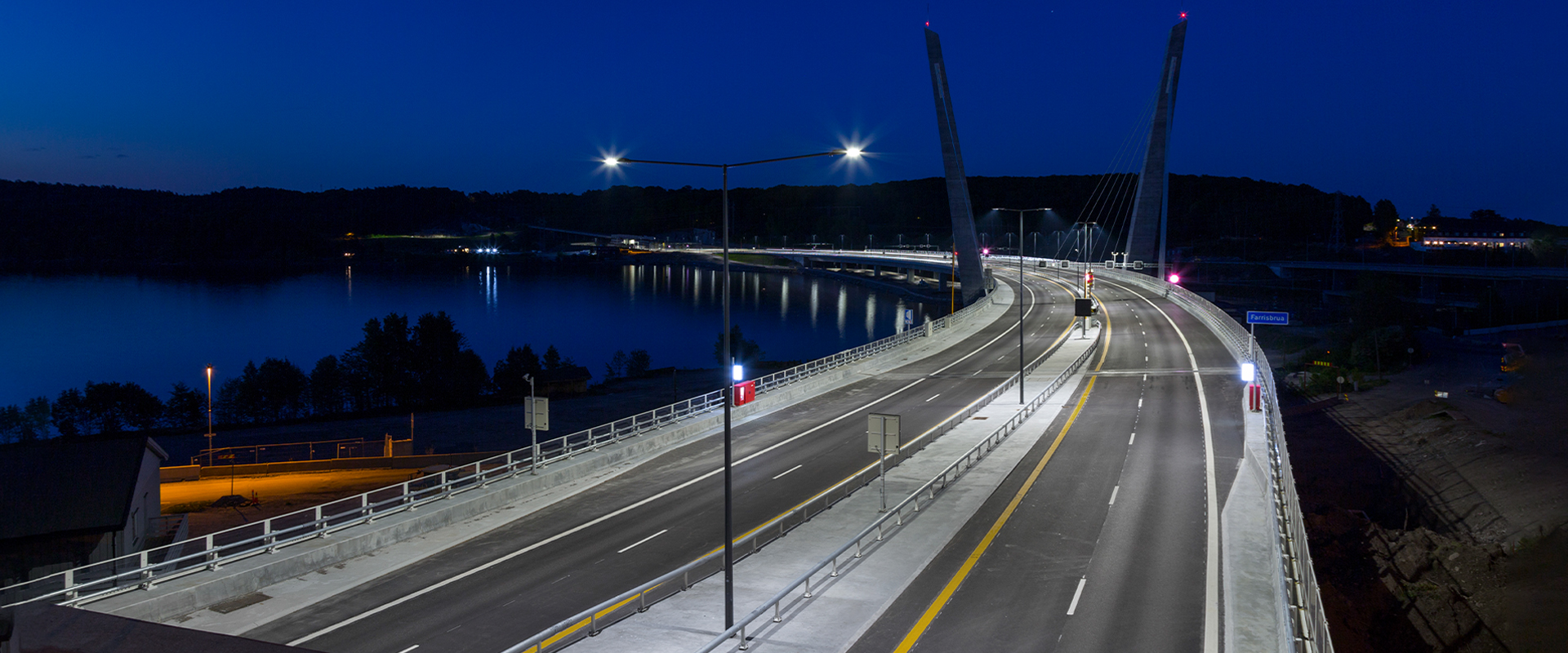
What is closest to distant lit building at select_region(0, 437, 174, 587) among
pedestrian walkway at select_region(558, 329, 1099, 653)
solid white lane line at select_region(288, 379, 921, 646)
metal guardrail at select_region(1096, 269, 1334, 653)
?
solid white lane line at select_region(288, 379, 921, 646)

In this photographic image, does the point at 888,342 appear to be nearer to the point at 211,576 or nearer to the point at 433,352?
the point at 211,576

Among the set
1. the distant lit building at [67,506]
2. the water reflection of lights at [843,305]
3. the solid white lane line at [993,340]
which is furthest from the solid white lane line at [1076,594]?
the water reflection of lights at [843,305]

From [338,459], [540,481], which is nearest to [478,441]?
[338,459]

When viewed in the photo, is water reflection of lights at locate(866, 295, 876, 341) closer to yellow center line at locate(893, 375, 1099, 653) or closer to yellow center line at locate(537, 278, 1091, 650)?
yellow center line at locate(537, 278, 1091, 650)

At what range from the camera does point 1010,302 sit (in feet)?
288

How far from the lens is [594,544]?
21.4m

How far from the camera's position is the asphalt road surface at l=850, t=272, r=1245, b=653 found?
52.2 ft

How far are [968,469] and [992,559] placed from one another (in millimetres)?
8349

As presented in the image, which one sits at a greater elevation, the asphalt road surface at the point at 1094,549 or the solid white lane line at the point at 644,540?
the asphalt road surface at the point at 1094,549

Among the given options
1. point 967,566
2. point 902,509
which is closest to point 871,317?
point 902,509

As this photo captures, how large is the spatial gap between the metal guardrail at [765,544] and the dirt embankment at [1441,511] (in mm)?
14008

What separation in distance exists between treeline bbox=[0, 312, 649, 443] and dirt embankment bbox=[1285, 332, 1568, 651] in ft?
209

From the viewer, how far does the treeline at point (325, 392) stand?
284 feet

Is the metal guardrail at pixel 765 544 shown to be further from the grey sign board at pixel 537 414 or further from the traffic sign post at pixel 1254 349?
the traffic sign post at pixel 1254 349
